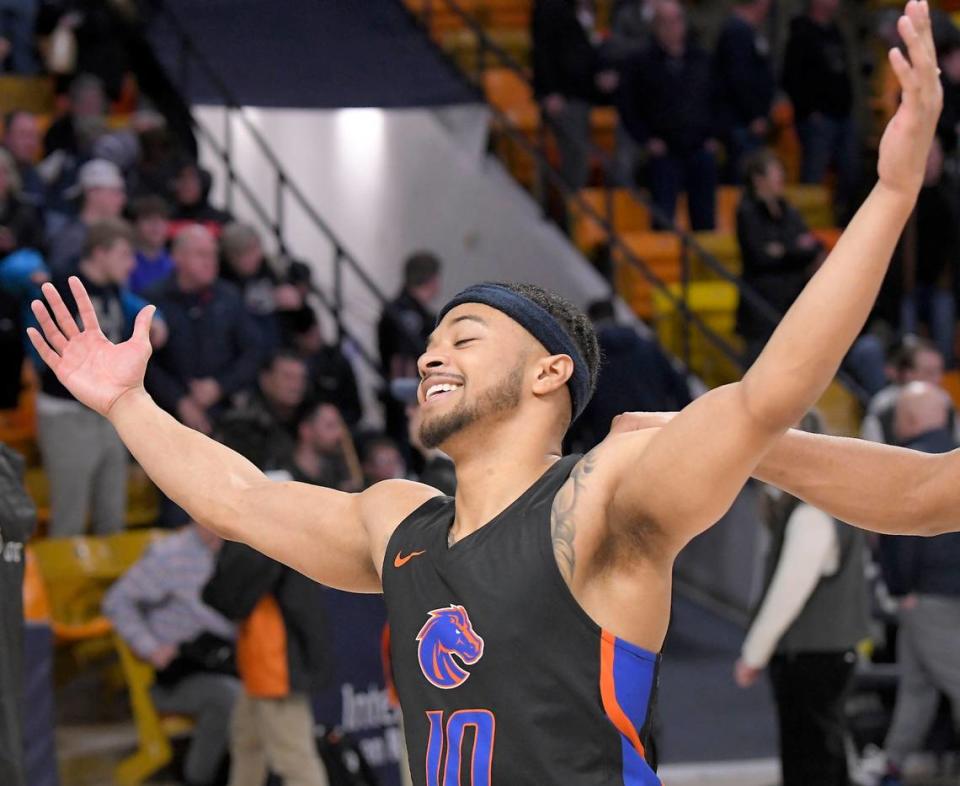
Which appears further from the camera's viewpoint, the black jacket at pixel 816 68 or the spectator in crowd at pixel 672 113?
the black jacket at pixel 816 68

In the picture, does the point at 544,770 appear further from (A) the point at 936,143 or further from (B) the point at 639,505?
(A) the point at 936,143

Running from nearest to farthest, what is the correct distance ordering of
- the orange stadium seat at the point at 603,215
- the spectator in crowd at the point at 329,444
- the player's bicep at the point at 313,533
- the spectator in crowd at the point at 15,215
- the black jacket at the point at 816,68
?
the player's bicep at the point at 313,533 → the spectator in crowd at the point at 329,444 → the spectator in crowd at the point at 15,215 → the orange stadium seat at the point at 603,215 → the black jacket at the point at 816,68

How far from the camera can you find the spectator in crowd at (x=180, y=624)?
7.59m

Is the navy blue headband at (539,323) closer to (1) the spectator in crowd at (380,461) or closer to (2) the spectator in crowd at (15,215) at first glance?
(1) the spectator in crowd at (380,461)

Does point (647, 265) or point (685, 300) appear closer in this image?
point (685, 300)

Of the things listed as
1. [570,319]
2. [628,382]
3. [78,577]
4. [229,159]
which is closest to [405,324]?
[628,382]

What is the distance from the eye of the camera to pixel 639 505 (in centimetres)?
281

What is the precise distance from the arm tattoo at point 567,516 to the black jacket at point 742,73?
10.2 m

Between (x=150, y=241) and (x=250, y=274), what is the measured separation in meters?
0.61

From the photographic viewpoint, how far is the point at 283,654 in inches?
266

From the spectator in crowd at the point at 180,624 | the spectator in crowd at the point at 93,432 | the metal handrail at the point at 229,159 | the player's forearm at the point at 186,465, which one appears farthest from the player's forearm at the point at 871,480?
the metal handrail at the point at 229,159

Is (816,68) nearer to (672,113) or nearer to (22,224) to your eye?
(672,113)

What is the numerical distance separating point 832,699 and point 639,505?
4.45 m

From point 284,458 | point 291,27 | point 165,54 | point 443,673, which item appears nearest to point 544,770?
point 443,673
